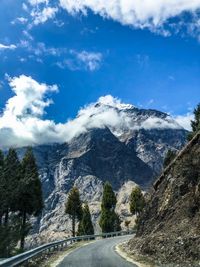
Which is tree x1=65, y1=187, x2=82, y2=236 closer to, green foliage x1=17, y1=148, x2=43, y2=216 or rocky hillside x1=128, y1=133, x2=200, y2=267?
green foliage x1=17, y1=148, x2=43, y2=216

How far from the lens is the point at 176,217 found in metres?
30.6

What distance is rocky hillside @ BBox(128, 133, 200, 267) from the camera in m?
23.0

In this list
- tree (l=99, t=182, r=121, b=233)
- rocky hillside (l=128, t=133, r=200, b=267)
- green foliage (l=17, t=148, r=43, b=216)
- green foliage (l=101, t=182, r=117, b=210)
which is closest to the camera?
rocky hillside (l=128, t=133, r=200, b=267)

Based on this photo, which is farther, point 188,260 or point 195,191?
point 195,191

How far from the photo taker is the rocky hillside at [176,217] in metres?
23.0

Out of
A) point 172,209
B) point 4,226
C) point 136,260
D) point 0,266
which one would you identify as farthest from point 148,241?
point 0,266

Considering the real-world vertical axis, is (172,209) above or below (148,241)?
above

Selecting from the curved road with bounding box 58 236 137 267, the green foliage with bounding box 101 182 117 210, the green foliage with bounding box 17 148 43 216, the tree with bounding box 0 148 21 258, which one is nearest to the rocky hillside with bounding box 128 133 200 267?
the curved road with bounding box 58 236 137 267

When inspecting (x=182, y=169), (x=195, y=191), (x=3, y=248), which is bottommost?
(x=3, y=248)

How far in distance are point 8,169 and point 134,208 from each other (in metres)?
87.2

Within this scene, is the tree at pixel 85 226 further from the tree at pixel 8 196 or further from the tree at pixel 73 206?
the tree at pixel 8 196

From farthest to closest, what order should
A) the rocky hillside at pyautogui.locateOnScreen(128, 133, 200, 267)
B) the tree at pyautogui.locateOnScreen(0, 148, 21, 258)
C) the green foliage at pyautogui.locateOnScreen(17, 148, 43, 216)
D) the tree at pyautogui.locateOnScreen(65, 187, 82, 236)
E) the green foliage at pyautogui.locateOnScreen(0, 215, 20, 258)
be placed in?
the tree at pyautogui.locateOnScreen(65, 187, 82, 236) → the green foliage at pyautogui.locateOnScreen(17, 148, 43, 216) → the rocky hillside at pyautogui.locateOnScreen(128, 133, 200, 267) → the green foliage at pyautogui.locateOnScreen(0, 215, 20, 258) → the tree at pyautogui.locateOnScreen(0, 148, 21, 258)

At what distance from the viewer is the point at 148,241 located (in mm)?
28219

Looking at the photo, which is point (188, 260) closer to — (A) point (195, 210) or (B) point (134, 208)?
(A) point (195, 210)
